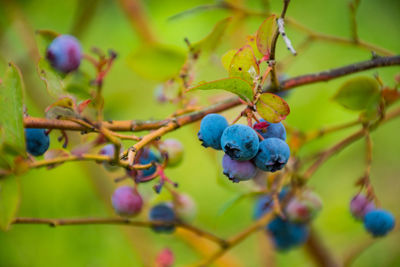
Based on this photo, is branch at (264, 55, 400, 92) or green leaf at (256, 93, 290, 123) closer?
green leaf at (256, 93, 290, 123)

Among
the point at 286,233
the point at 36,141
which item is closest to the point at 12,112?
the point at 36,141

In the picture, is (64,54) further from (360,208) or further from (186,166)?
(186,166)

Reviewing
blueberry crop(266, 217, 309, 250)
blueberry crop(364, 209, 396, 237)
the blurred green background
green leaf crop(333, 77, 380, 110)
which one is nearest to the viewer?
green leaf crop(333, 77, 380, 110)

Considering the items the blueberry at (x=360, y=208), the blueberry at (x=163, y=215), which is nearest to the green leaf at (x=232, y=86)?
the blueberry at (x=163, y=215)

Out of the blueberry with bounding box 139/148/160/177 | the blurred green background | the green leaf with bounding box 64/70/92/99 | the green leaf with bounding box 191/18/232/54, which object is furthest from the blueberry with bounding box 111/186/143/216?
the blurred green background

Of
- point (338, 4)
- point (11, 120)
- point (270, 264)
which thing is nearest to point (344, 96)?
point (11, 120)

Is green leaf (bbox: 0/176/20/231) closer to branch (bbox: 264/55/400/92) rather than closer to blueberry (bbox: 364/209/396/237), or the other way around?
branch (bbox: 264/55/400/92)

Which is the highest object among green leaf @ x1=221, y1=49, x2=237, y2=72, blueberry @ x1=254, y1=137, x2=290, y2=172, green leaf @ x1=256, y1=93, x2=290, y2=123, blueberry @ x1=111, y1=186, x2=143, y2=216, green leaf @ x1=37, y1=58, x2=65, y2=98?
green leaf @ x1=221, y1=49, x2=237, y2=72
